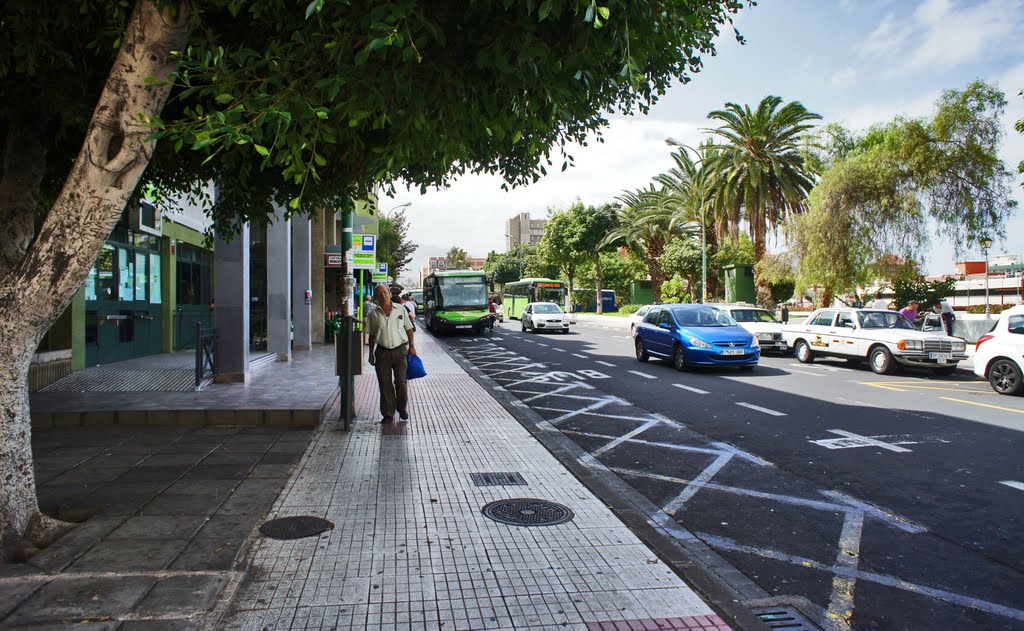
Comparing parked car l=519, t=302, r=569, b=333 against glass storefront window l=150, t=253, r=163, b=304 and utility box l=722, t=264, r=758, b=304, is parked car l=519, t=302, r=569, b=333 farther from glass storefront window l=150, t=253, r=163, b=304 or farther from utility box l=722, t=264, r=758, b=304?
glass storefront window l=150, t=253, r=163, b=304

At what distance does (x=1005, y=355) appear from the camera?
40.1 ft

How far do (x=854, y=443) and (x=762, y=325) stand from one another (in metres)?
12.8

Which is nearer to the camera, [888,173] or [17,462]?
[17,462]

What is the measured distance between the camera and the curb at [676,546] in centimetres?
360

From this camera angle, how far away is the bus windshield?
103 feet

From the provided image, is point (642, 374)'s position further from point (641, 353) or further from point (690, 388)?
point (641, 353)

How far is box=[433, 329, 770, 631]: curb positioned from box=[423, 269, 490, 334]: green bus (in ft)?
77.5

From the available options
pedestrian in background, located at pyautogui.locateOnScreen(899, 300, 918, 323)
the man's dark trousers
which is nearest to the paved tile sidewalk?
the man's dark trousers

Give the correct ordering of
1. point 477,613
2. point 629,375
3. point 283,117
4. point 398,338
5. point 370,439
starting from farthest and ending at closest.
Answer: point 629,375, point 398,338, point 370,439, point 283,117, point 477,613

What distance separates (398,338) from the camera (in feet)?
29.0

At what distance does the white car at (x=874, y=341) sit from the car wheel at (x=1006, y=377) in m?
2.62

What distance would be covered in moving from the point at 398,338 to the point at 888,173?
71.8ft

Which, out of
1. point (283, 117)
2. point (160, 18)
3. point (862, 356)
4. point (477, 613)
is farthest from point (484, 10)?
point (862, 356)

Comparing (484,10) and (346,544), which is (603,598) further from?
(484,10)
